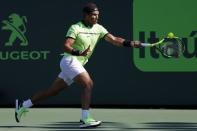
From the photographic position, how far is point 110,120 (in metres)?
8.61

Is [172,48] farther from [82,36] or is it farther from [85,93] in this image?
[85,93]

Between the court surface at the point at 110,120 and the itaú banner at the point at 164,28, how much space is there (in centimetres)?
73

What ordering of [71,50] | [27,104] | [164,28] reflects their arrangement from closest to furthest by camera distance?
1. [71,50]
2. [27,104]
3. [164,28]

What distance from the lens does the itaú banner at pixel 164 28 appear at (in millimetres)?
9852

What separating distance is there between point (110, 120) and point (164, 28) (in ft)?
6.69

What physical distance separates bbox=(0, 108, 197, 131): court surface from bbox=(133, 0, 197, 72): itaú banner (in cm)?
73

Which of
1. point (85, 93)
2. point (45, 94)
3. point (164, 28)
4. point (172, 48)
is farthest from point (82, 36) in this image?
point (164, 28)

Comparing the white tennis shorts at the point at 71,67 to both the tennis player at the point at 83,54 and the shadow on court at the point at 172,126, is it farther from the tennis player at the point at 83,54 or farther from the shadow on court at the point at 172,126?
the shadow on court at the point at 172,126

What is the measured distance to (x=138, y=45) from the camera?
792cm

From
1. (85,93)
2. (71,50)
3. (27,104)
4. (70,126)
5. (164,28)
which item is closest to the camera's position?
(71,50)

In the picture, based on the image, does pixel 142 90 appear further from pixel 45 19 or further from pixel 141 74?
pixel 45 19

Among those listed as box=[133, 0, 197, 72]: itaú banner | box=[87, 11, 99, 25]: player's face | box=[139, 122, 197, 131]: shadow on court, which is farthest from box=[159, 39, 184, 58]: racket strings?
box=[133, 0, 197, 72]: itaú banner

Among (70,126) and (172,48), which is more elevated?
(172,48)

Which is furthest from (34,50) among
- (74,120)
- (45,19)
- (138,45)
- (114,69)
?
(138,45)
